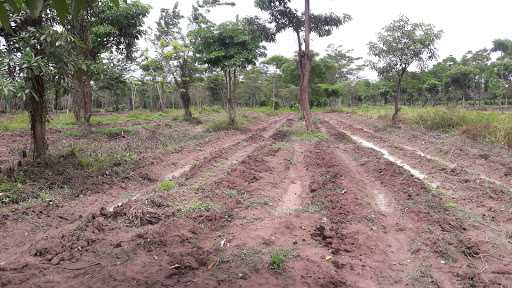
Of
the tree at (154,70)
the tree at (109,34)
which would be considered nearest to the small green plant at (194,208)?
the tree at (109,34)

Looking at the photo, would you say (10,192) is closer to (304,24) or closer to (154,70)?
(304,24)

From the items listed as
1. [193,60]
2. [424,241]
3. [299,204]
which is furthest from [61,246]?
[193,60]

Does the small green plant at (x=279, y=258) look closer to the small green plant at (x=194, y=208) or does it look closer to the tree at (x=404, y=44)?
the small green plant at (x=194, y=208)

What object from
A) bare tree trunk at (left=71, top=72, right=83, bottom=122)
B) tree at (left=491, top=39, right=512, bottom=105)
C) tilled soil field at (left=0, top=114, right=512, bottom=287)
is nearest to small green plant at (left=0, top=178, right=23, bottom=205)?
tilled soil field at (left=0, top=114, right=512, bottom=287)

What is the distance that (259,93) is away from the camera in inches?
2216

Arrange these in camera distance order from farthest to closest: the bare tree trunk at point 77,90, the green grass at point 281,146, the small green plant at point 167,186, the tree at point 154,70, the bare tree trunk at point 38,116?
the tree at point 154,70
the green grass at point 281,146
the bare tree trunk at point 77,90
the bare tree trunk at point 38,116
the small green plant at point 167,186

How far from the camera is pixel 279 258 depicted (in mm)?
4328

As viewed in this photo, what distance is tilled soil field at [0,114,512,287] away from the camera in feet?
13.6

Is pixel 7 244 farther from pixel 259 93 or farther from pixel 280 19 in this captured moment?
pixel 259 93

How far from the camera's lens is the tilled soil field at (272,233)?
4145mm

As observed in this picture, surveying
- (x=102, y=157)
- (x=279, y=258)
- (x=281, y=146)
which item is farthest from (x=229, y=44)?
(x=279, y=258)

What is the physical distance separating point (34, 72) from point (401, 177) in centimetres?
728

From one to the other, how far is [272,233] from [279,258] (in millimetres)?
928

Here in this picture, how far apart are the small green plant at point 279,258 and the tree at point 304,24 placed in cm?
1391
